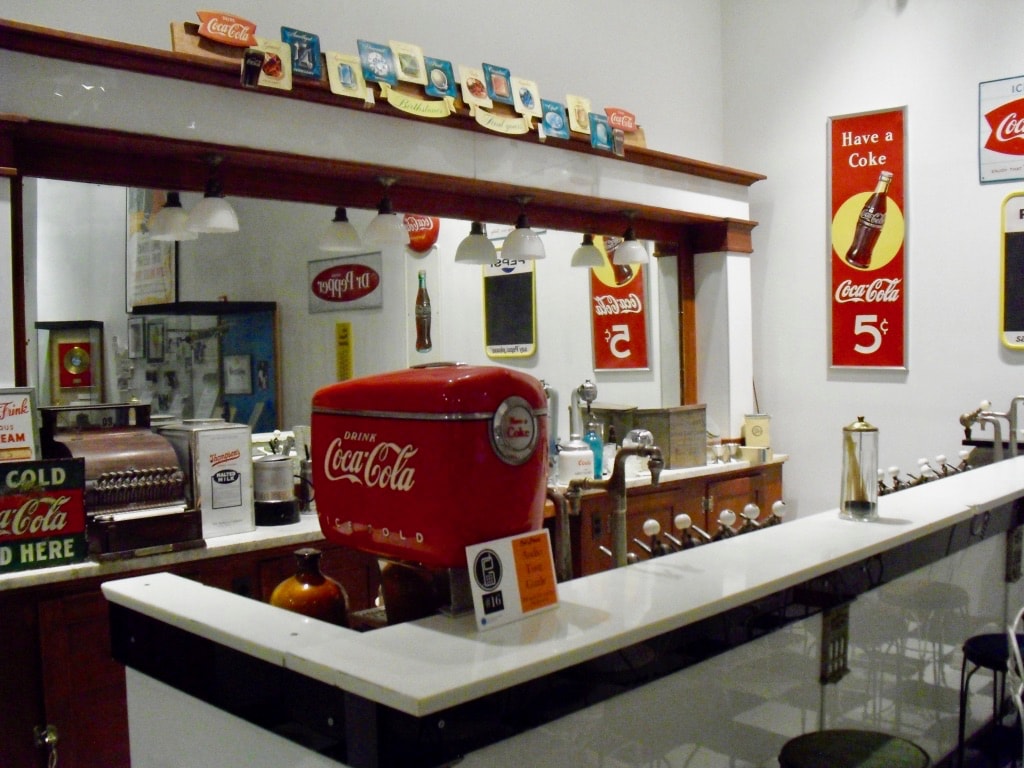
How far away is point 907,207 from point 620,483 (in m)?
4.43

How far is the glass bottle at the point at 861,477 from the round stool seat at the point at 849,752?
1.78ft

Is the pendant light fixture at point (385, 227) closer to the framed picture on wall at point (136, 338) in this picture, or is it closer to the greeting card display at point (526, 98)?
the greeting card display at point (526, 98)

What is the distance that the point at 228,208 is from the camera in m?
3.49

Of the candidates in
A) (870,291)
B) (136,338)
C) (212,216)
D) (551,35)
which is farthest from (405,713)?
(870,291)

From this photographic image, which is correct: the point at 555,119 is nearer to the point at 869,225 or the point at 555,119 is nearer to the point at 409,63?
the point at 409,63

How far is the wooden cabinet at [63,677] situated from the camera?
9.39 ft

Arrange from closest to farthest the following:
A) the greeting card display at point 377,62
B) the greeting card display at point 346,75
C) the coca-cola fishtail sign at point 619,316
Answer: the greeting card display at point 346,75, the greeting card display at point 377,62, the coca-cola fishtail sign at point 619,316

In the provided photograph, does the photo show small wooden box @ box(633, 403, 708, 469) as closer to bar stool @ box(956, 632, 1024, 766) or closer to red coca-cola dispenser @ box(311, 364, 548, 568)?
bar stool @ box(956, 632, 1024, 766)

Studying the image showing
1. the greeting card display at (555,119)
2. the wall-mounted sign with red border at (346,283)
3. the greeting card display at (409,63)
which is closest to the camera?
the greeting card display at (409,63)

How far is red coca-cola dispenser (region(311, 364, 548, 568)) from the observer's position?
1349mm

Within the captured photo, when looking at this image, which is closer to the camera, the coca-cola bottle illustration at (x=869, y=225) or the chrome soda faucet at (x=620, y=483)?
the chrome soda faucet at (x=620, y=483)

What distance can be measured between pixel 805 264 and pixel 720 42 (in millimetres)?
1690

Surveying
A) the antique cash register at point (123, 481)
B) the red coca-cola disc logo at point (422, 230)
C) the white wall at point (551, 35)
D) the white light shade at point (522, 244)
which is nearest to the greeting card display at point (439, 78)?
the white wall at point (551, 35)

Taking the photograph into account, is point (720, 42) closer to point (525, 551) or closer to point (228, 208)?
point (228, 208)
